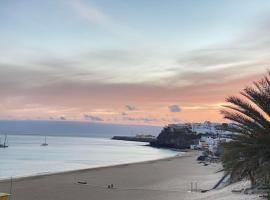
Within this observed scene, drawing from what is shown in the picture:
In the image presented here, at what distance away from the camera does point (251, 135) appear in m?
14.4

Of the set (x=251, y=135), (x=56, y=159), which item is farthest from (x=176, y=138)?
(x=251, y=135)

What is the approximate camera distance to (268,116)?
45.1 ft

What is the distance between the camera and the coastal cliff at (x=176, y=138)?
149125 millimetres

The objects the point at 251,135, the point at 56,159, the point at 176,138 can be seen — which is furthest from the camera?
the point at 176,138

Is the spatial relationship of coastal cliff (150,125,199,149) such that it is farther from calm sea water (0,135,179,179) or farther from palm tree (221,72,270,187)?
palm tree (221,72,270,187)

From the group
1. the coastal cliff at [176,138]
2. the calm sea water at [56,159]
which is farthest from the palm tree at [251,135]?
the coastal cliff at [176,138]

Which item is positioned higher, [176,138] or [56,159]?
[176,138]

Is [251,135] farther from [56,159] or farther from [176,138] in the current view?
[176,138]

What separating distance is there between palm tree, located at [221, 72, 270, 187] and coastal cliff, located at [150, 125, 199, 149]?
430 feet

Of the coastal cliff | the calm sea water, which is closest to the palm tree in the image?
the calm sea water

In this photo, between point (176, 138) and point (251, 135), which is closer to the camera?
point (251, 135)

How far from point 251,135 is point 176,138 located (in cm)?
13956

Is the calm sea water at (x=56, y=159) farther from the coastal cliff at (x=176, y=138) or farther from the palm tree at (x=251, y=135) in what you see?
the coastal cliff at (x=176, y=138)

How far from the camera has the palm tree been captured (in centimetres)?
1338
